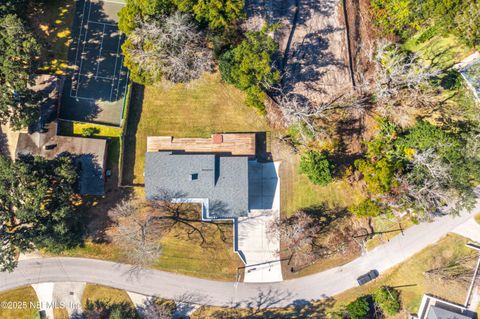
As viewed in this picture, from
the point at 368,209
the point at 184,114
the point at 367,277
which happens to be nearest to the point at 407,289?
the point at 367,277

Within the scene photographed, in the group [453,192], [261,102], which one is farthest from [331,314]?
[261,102]

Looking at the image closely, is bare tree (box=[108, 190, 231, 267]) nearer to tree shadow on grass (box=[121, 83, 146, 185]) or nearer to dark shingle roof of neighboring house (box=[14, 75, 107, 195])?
tree shadow on grass (box=[121, 83, 146, 185])

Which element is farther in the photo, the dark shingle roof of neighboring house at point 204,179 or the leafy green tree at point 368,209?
the dark shingle roof of neighboring house at point 204,179

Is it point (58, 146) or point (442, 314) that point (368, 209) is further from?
point (58, 146)

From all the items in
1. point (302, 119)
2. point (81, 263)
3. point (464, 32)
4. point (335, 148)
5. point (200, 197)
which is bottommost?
point (81, 263)

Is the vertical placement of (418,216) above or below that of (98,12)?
below

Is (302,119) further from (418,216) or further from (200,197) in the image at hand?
(418,216)

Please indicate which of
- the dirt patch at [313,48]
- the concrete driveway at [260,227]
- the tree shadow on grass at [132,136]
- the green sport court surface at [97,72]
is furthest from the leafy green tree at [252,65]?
the green sport court surface at [97,72]

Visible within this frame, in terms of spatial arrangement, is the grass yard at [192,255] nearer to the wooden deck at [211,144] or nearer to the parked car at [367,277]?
the wooden deck at [211,144]
